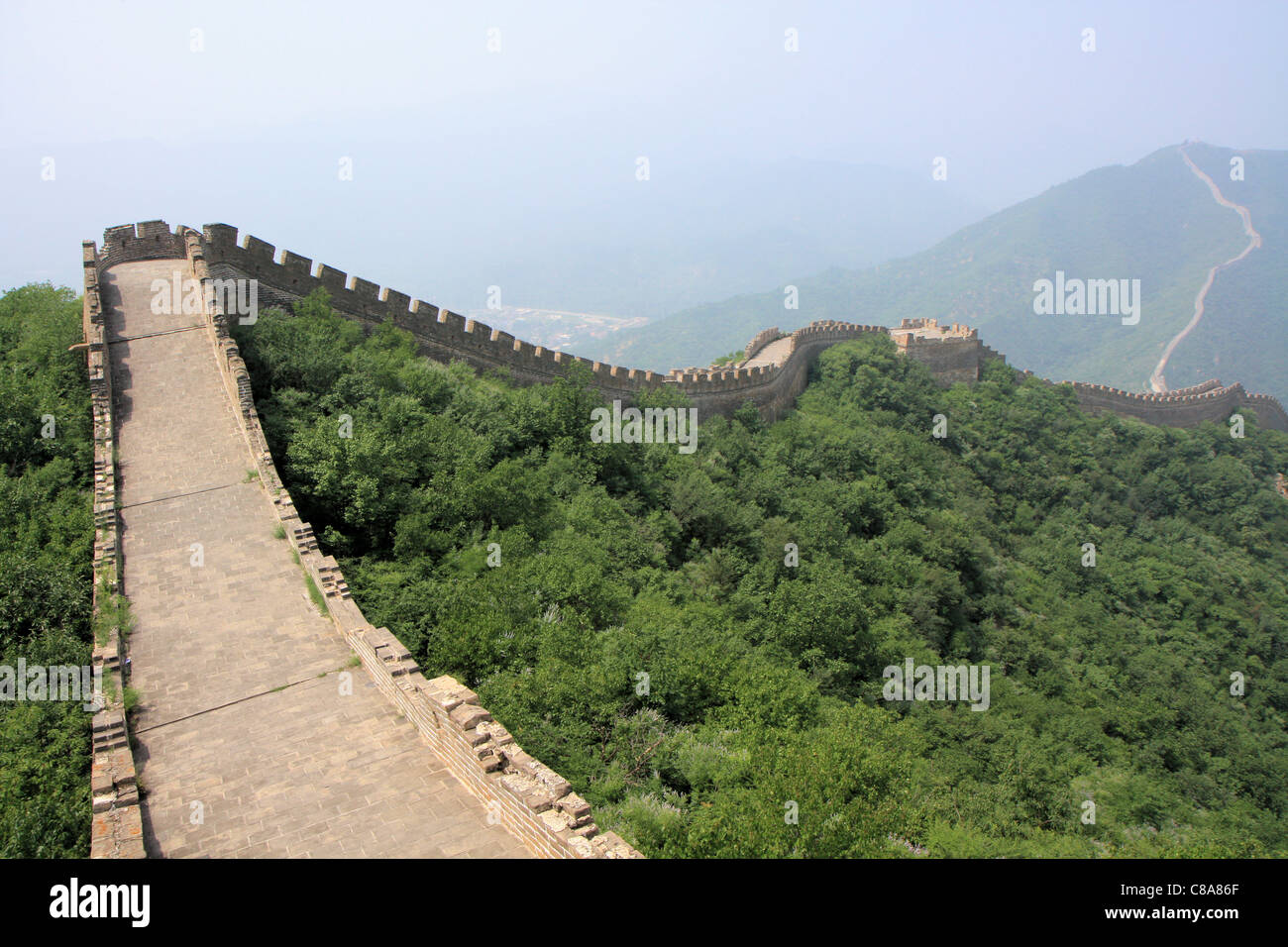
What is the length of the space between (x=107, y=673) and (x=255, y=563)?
98.3 inches

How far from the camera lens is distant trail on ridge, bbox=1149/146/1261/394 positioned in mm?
97688

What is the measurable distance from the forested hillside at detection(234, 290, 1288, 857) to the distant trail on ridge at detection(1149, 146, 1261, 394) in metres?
33.6

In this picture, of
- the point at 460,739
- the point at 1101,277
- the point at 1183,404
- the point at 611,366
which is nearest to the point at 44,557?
the point at 460,739

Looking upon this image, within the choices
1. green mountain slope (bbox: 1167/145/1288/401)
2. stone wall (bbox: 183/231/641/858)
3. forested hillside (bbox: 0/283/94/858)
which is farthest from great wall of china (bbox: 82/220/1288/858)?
green mountain slope (bbox: 1167/145/1288/401)

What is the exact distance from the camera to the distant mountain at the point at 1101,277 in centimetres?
10861

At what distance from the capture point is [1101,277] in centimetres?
15650

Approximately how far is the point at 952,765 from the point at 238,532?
10855 millimetres

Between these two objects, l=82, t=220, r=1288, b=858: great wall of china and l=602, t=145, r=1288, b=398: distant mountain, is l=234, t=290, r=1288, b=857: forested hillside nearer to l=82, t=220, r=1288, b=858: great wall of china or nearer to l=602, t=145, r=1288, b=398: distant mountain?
l=82, t=220, r=1288, b=858: great wall of china

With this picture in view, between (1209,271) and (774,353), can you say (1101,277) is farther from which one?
(774,353)

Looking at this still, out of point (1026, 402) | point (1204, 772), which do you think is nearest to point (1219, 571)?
point (1026, 402)

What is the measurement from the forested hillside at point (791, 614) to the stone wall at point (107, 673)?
2.47 meters

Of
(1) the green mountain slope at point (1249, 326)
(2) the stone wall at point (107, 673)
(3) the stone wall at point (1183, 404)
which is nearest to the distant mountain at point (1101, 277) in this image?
(1) the green mountain slope at point (1249, 326)

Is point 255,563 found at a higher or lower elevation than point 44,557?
lower

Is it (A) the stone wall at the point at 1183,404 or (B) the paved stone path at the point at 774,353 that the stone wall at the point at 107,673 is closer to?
(B) the paved stone path at the point at 774,353
